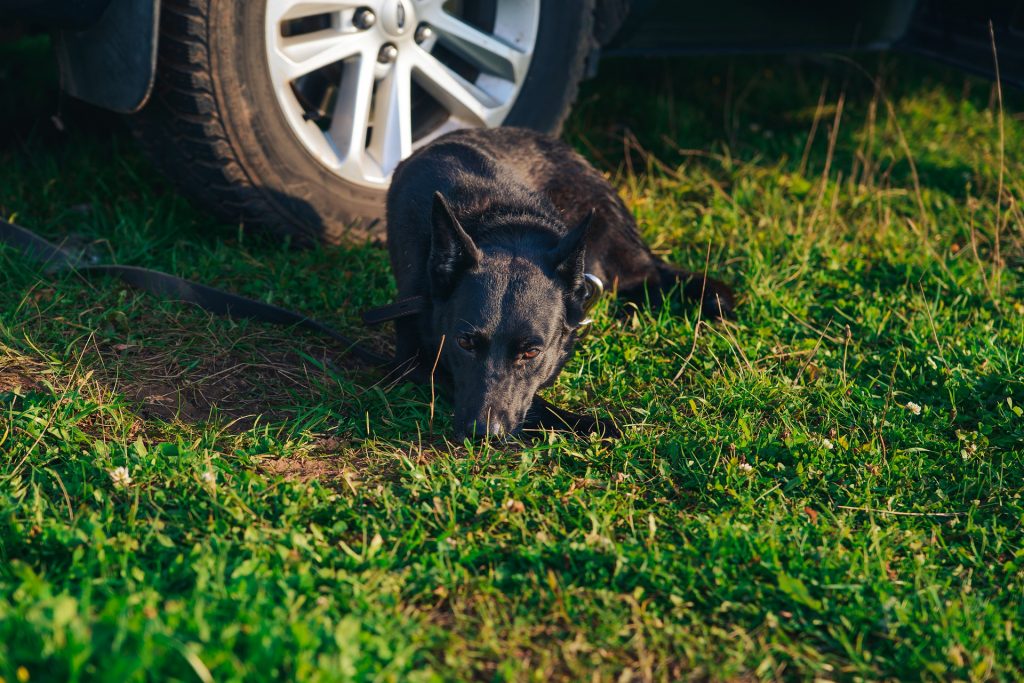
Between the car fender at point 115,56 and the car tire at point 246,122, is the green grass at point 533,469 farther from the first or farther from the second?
the car fender at point 115,56

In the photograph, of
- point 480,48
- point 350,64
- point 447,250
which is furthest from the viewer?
point 480,48

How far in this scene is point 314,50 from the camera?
3.94 meters

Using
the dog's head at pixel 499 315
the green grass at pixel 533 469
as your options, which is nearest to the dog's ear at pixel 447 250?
the dog's head at pixel 499 315

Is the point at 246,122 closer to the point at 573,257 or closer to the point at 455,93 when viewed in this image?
the point at 455,93

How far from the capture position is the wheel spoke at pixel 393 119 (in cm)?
421

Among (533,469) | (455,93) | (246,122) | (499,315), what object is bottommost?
(533,469)

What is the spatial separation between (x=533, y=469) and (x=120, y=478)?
1213mm

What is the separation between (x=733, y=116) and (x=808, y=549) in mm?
4050

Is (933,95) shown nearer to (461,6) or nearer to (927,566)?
(461,6)

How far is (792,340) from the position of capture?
151 inches

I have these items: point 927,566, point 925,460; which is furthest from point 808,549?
point 925,460

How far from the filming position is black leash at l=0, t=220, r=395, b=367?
12.0ft

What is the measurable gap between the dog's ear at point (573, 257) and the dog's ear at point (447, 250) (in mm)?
277

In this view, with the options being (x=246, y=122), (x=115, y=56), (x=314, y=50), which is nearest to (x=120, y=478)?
(x=246, y=122)
